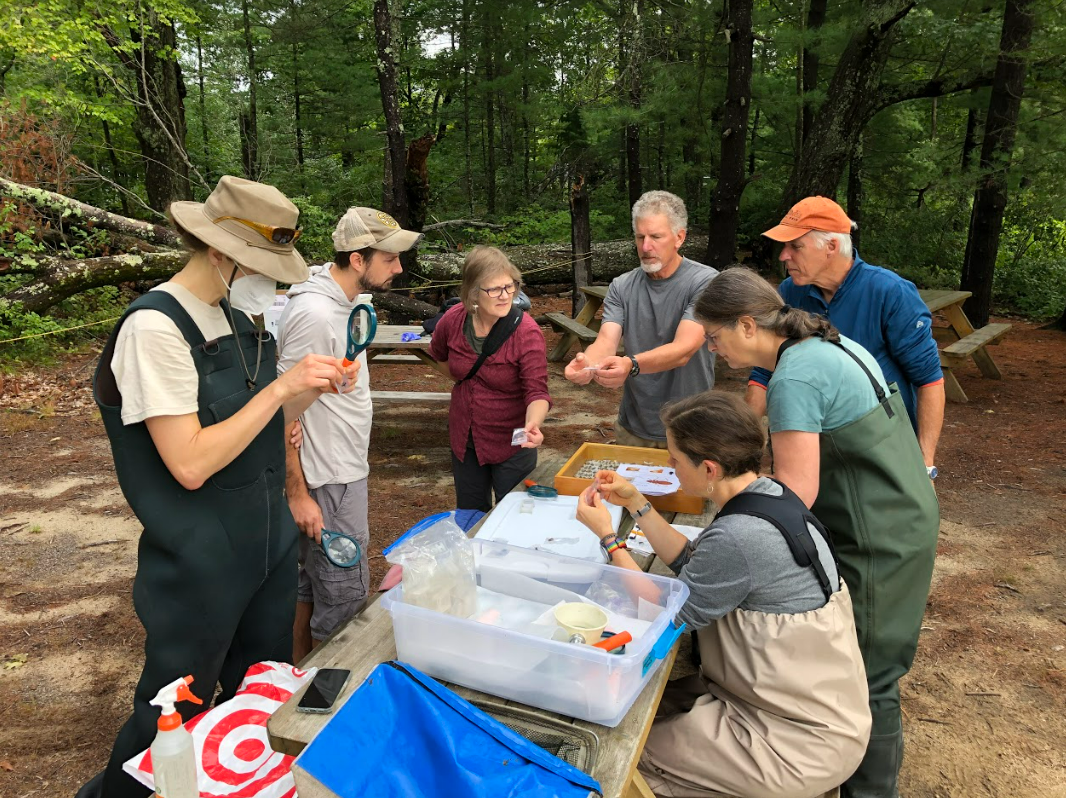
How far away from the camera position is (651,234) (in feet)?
10.4

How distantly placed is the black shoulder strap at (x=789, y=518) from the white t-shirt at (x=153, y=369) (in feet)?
4.59

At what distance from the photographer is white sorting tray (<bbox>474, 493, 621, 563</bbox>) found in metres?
2.37

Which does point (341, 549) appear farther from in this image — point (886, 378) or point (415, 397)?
point (415, 397)

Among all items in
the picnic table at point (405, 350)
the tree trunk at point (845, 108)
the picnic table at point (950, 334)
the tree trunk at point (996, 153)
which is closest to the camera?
the picnic table at point (405, 350)

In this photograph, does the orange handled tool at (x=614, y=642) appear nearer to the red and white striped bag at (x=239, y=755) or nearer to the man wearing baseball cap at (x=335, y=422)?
the red and white striped bag at (x=239, y=755)

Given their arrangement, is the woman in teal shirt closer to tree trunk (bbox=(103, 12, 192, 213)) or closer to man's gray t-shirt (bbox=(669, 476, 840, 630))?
man's gray t-shirt (bbox=(669, 476, 840, 630))

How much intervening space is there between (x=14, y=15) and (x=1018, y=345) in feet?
46.5

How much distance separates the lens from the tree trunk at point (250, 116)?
53.5 ft

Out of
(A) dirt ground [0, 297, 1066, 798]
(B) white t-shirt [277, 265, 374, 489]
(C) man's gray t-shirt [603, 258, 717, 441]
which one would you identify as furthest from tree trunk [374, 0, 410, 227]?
(B) white t-shirt [277, 265, 374, 489]

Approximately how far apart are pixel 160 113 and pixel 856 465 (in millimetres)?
13731

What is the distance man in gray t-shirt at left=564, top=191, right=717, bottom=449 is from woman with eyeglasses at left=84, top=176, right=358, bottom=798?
1337 mm

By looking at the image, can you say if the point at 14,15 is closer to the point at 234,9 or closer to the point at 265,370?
the point at 234,9

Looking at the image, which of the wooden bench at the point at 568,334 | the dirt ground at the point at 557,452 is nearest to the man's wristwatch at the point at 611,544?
the dirt ground at the point at 557,452

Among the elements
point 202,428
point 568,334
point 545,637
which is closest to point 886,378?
point 545,637
